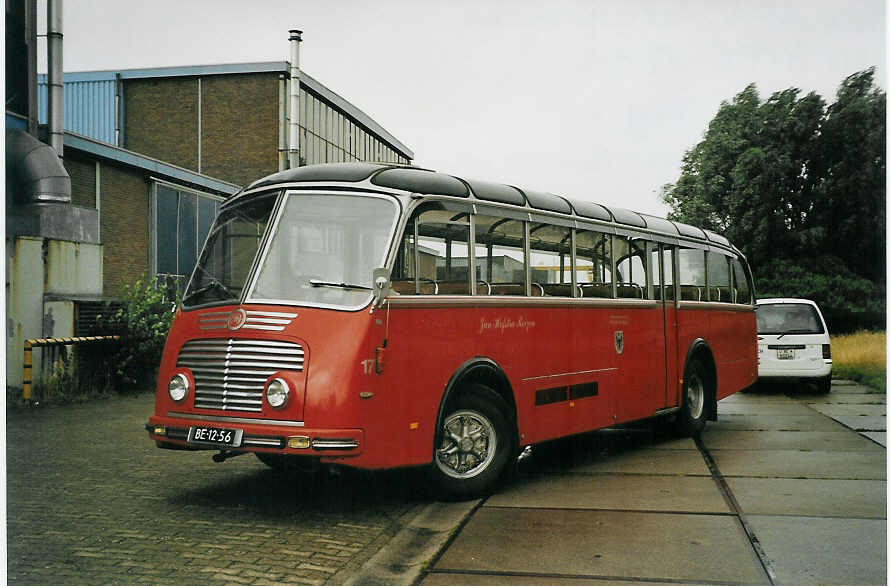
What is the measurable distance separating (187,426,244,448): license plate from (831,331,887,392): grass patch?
4.45 meters

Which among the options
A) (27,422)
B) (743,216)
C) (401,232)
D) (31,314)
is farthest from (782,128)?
(31,314)

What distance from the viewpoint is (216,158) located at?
2228cm

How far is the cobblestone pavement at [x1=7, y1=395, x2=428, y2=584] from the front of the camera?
18.3ft

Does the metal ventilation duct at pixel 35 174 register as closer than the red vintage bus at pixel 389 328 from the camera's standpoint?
No

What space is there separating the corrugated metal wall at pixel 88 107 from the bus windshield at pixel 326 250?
6206 millimetres

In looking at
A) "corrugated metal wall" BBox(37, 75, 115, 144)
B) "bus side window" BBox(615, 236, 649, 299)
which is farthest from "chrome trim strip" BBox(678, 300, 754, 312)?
"corrugated metal wall" BBox(37, 75, 115, 144)

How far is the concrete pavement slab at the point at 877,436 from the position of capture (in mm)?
11141

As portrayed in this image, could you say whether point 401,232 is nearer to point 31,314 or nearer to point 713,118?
point 713,118

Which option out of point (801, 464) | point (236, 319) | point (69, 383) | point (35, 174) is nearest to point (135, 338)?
point (69, 383)

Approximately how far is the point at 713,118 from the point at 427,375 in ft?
10.4

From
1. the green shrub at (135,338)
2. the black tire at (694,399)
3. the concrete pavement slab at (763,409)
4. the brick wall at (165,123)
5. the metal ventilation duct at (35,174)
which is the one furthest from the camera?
the green shrub at (135,338)

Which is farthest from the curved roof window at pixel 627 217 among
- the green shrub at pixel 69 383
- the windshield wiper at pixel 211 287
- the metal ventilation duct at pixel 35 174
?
the metal ventilation duct at pixel 35 174

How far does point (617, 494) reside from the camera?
793 centimetres

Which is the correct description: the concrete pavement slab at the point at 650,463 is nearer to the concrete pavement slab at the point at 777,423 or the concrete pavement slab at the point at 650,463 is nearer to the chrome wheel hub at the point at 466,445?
the chrome wheel hub at the point at 466,445
